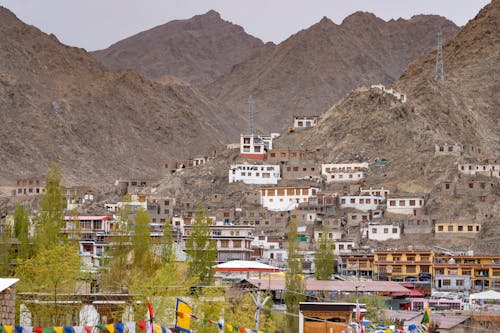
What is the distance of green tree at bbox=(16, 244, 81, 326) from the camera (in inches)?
1436

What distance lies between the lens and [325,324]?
4188 cm

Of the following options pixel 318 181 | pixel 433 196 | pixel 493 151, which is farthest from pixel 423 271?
pixel 493 151

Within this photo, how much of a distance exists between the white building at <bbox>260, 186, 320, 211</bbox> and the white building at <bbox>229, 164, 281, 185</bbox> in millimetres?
7011

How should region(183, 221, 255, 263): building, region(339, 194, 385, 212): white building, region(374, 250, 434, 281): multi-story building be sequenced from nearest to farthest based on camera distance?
region(183, 221, 255, 263): building → region(374, 250, 434, 281): multi-story building → region(339, 194, 385, 212): white building

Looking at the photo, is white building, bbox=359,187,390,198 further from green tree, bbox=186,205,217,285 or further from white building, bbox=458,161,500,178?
green tree, bbox=186,205,217,285

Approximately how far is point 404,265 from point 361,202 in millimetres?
24534

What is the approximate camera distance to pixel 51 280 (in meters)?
38.9

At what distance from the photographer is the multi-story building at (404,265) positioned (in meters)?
101

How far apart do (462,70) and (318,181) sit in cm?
6041

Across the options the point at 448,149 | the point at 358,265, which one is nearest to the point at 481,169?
the point at 448,149

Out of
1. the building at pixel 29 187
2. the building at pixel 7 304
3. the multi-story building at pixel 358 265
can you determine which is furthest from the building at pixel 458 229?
the building at pixel 7 304

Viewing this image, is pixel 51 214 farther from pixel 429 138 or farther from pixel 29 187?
pixel 29 187

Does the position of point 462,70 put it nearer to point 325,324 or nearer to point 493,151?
point 493,151

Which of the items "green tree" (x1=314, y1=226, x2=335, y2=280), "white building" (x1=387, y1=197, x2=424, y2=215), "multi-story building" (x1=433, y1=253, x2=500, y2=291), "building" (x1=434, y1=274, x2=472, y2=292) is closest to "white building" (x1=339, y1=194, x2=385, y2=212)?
"white building" (x1=387, y1=197, x2=424, y2=215)
